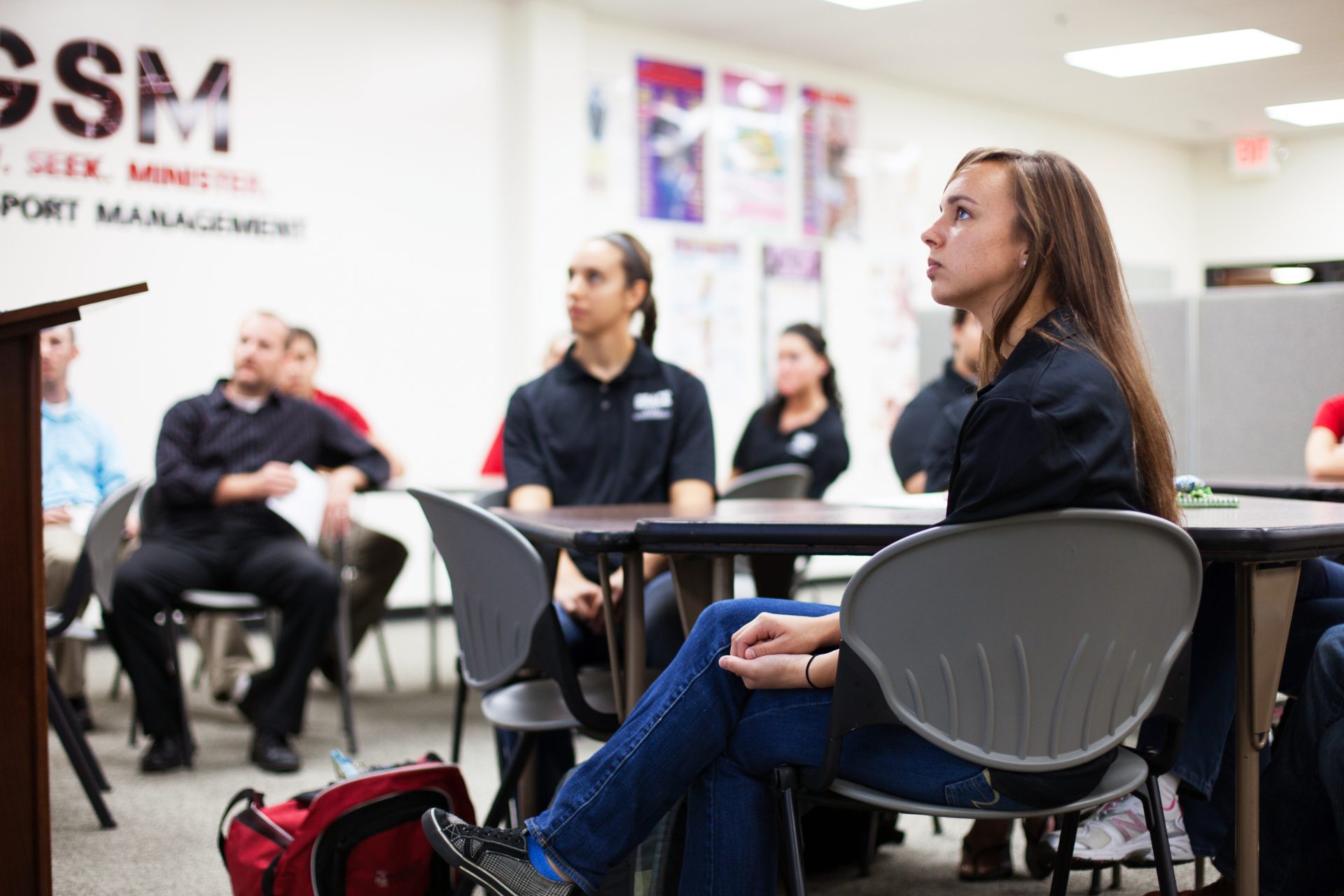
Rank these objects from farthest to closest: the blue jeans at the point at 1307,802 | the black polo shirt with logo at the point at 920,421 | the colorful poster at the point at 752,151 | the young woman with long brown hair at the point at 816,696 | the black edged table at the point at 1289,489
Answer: the colorful poster at the point at 752,151
the black polo shirt with logo at the point at 920,421
the black edged table at the point at 1289,489
the blue jeans at the point at 1307,802
the young woman with long brown hair at the point at 816,696

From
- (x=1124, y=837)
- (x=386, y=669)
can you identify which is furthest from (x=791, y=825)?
(x=386, y=669)

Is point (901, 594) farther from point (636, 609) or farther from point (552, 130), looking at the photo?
point (552, 130)

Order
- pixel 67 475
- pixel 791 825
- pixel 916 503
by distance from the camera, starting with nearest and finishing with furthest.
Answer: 1. pixel 791 825
2. pixel 916 503
3. pixel 67 475

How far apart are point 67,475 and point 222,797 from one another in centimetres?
158

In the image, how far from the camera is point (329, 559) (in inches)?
175

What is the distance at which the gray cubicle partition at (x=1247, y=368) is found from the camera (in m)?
4.35

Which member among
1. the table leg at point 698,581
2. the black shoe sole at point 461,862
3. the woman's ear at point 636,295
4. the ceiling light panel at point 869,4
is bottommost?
the black shoe sole at point 461,862

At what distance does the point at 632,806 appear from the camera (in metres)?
1.48

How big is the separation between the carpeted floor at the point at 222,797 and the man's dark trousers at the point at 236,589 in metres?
0.16

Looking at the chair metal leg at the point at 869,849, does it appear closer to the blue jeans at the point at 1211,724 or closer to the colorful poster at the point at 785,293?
the blue jeans at the point at 1211,724

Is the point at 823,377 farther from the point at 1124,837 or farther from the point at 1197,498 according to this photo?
the point at 1124,837

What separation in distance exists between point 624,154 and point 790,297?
1.44m

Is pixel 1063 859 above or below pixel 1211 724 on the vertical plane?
below

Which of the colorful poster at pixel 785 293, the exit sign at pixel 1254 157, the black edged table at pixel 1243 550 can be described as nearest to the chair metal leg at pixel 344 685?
the black edged table at pixel 1243 550
